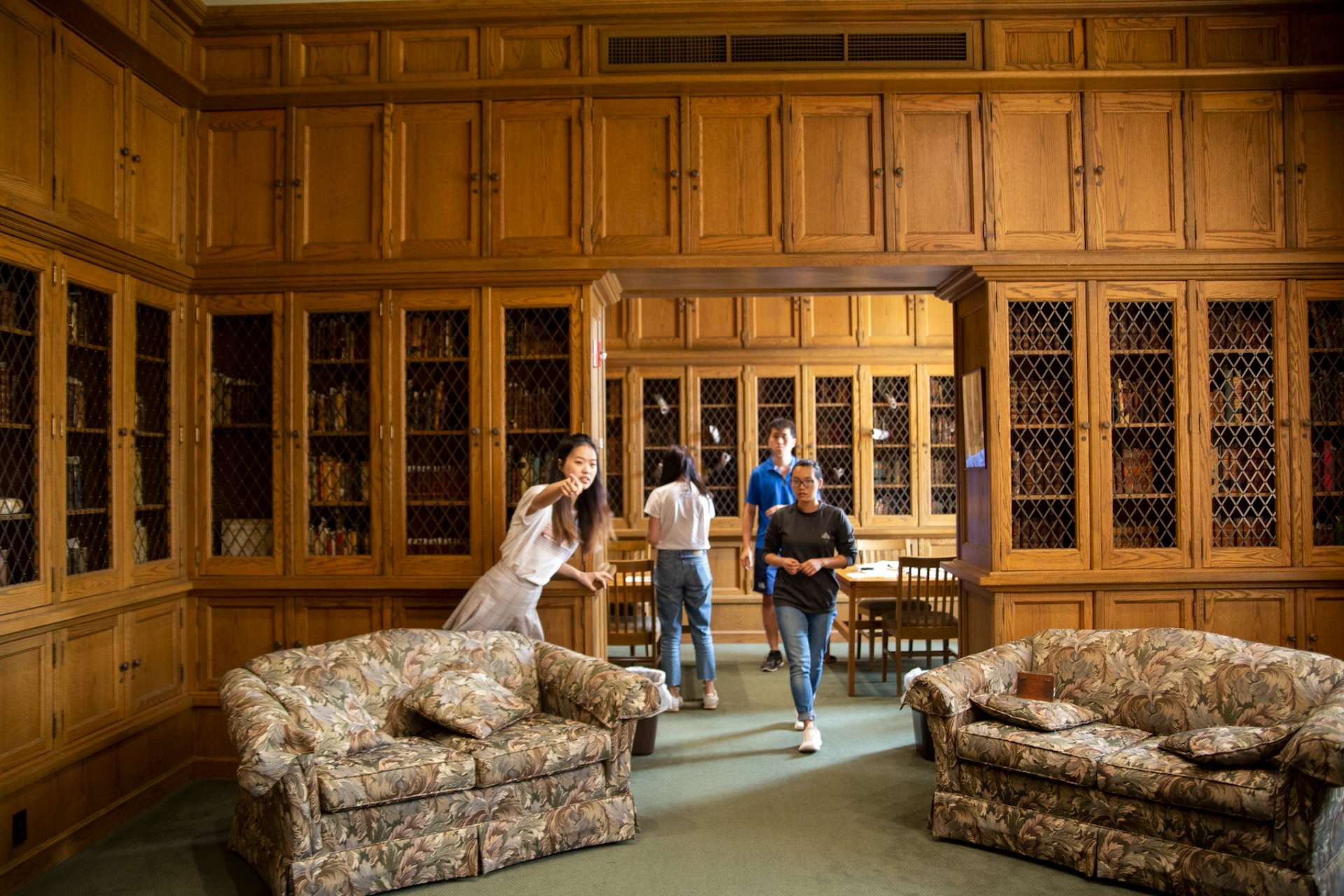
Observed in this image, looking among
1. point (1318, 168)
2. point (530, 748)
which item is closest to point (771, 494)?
point (530, 748)

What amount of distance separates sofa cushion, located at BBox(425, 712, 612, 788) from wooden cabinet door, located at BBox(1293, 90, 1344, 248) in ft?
14.0

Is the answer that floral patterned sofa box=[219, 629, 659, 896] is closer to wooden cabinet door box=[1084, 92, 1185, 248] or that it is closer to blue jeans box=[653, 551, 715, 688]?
blue jeans box=[653, 551, 715, 688]

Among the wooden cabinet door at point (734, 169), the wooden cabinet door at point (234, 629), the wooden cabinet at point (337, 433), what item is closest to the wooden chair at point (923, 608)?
the wooden cabinet door at point (734, 169)

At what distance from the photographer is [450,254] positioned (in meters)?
4.99

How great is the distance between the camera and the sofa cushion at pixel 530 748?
11.8ft

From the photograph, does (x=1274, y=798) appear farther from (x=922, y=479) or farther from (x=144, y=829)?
(x=922, y=479)

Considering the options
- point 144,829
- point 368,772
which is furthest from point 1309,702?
point 144,829

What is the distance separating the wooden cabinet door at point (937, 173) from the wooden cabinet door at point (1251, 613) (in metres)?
2.15

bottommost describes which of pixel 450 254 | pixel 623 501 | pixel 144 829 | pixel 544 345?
pixel 144 829

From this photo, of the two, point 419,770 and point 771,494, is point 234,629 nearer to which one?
point 419,770

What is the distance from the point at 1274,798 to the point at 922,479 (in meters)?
5.65

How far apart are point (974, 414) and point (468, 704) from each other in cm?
308

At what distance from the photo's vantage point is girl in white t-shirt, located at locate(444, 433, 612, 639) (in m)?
4.52

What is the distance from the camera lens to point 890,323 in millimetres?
8742
